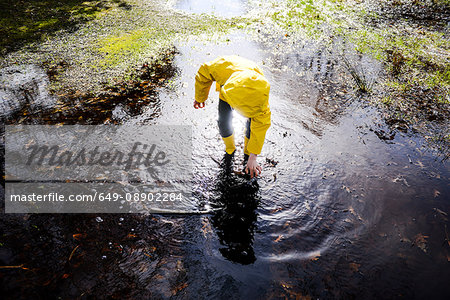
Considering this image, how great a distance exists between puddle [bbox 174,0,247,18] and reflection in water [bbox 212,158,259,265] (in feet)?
26.8

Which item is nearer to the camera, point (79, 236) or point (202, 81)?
point (79, 236)

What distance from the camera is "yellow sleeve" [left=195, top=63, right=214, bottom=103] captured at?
9.53ft

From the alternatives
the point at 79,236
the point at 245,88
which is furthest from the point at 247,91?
the point at 79,236

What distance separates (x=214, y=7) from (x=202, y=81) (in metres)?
8.61

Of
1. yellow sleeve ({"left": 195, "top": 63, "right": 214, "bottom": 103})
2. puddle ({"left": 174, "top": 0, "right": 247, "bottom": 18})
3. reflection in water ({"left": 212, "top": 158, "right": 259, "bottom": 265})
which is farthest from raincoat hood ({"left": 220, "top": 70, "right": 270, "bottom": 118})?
puddle ({"left": 174, "top": 0, "right": 247, "bottom": 18})

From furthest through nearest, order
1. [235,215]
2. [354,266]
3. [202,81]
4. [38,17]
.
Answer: [38,17]
[202,81]
[235,215]
[354,266]

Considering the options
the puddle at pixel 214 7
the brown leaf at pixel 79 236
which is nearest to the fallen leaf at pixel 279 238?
the brown leaf at pixel 79 236

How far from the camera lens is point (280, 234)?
2.71 metres

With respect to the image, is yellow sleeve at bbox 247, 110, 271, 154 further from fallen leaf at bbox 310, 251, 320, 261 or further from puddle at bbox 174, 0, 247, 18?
puddle at bbox 174, 0, 247, 18

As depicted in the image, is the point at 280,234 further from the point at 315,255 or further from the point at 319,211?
the point at 319,211

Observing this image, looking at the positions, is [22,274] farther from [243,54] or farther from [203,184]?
[243,54]

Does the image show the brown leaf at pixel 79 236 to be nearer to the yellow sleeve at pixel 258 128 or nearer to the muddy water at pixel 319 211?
the muddy water at pixel 319 211

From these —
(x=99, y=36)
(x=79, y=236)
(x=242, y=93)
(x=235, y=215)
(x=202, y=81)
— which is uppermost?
(x=242, y=93)

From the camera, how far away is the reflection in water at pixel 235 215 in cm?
255
